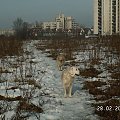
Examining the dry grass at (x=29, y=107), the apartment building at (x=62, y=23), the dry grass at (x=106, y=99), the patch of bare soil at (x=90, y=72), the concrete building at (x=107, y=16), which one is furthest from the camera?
the apartment building at (x=62, y=23)

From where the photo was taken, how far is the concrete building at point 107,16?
312 feet

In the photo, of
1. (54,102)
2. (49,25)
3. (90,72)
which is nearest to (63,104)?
(54,102)

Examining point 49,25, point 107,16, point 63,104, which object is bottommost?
point 63,104

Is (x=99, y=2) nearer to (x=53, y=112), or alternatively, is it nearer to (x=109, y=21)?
(x=109, y=21)

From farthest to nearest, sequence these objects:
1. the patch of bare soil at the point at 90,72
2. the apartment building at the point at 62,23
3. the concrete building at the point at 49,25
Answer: the concrete building at the point at 49,25 → the apartment building at the point at 62,23 → the patch of bare soil at the point at 90,72

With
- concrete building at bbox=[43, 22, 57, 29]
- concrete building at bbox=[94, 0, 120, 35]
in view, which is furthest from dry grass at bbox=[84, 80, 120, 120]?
concrete building at bbox=[43, 22, 57, 29]

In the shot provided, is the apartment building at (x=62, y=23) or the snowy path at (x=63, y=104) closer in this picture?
the snowy path at (x=63, y=104)

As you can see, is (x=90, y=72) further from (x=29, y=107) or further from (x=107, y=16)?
(x=107, y=16)

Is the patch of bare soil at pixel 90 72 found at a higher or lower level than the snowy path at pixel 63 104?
higher

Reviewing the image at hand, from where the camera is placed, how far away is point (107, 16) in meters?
97.6

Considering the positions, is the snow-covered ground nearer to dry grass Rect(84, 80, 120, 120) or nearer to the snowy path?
the snowy path

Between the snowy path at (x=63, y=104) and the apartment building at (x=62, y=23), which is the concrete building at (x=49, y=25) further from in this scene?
the snowy path at (x=63, y=104)

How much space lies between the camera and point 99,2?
334ft

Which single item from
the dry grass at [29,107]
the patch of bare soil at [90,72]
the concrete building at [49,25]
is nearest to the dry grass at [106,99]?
the dry grass at [29,107]
